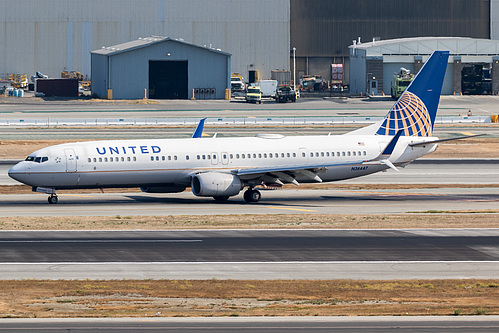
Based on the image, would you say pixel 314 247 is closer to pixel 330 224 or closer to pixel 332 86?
pixel 330 224

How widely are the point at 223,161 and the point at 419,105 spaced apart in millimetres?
14872

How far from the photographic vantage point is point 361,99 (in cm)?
14188

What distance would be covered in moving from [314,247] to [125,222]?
11447 mm

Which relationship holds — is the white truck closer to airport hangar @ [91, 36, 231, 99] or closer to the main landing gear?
airport hangar @ [91, 36, 231, 99]

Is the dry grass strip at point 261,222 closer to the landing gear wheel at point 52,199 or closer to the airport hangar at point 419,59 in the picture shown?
the landing gear wheel at point 52,199

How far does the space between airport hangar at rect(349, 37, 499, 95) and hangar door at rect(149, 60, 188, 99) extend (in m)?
31.9

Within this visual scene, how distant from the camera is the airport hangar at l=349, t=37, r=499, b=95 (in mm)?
146625

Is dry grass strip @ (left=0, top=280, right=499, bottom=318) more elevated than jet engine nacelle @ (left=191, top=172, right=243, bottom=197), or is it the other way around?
jet engine nacelle @ (left=191, top=172, right=243, bottom=197)

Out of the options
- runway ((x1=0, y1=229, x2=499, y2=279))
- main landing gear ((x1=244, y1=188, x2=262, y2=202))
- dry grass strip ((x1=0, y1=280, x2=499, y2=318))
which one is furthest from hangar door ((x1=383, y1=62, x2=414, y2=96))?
dry grass strip ((x1=0, y1=280, x2=499, y2=318))

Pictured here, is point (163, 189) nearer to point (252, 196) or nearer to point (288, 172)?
point (252, 196)

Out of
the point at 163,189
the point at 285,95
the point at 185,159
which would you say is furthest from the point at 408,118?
the point at 285,95

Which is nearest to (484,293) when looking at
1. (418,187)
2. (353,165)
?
(353,165)
